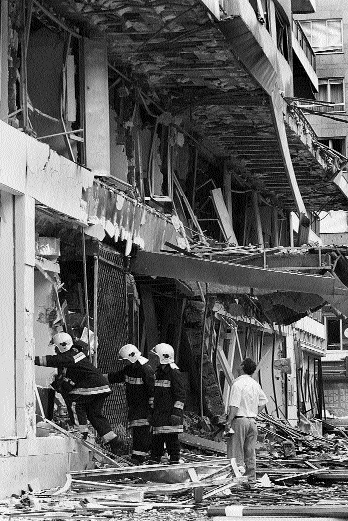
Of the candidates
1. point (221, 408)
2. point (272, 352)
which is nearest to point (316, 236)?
point (272, 352)

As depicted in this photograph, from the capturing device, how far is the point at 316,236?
154 feet

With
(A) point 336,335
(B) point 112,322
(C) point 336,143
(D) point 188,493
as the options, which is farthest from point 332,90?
(D) point 188,493

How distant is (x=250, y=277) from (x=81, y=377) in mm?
3810

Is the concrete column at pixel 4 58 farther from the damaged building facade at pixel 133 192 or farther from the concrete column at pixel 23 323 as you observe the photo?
the concrete column at pixel 23 323

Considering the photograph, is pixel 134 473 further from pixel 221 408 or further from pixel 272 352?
pixel 272 352

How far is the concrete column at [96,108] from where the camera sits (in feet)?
68.0

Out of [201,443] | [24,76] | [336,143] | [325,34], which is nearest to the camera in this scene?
[24,76]

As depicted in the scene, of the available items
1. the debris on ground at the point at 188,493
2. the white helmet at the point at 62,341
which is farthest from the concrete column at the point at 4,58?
the debris on ground at the point at 188,493

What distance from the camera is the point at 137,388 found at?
19.1 m

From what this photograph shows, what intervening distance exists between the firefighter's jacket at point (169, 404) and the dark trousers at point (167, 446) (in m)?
0.12

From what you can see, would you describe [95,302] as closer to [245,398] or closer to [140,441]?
[140,441]

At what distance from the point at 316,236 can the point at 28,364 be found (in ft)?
101

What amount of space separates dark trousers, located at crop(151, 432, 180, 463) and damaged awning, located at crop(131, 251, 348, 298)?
290 centimetres

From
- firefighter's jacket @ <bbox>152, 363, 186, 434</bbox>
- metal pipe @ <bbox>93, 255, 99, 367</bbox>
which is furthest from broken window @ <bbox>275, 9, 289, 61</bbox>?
firefighter's jacket @ <bbox>152, 363, 186, 434</bbox>
